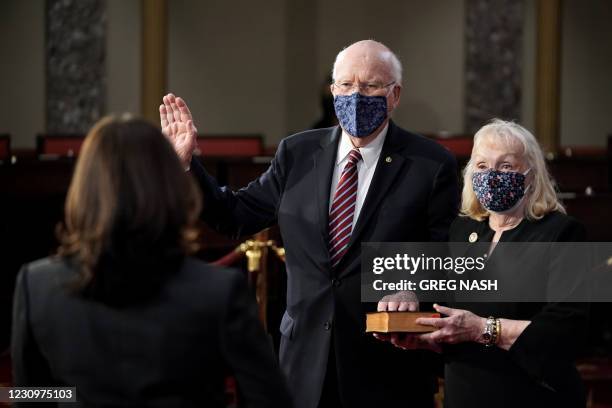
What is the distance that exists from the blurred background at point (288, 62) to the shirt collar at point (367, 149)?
7.60 metres

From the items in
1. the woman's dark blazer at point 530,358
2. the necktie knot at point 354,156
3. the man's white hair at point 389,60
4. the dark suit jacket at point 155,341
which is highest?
the man's white hair at point 389,60

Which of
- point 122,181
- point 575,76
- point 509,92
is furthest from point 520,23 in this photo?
point 122,181

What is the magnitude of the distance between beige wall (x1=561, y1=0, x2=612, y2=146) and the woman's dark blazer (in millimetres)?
10903

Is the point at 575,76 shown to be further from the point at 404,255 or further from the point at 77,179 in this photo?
the point at 77,179

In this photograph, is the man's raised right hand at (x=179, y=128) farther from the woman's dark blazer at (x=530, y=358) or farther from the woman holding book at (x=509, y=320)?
the woman's dark blazer at (x=530, y=358)

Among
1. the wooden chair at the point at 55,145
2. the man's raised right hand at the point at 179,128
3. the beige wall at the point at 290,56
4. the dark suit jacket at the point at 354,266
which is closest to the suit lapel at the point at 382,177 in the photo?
the dark suit jacket at the point at 354,266

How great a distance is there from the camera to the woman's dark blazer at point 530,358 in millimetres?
2816

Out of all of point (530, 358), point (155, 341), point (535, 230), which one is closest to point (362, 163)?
point (535, 230)

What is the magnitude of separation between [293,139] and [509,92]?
31.0 feet

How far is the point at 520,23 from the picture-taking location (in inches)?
476

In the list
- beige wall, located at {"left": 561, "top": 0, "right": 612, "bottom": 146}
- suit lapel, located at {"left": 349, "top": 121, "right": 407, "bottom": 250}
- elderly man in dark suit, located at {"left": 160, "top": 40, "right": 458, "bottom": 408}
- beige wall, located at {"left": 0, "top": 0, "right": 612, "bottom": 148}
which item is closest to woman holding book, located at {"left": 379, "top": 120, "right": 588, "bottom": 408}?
elderly man in dark suit, located at {"left": 160, "top": 40, "right": 458, "bottom": 408}

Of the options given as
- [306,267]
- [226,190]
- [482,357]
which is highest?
[226,190]

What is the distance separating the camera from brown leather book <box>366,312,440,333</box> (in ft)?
9.04

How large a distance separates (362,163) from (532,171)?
0.50 meters
